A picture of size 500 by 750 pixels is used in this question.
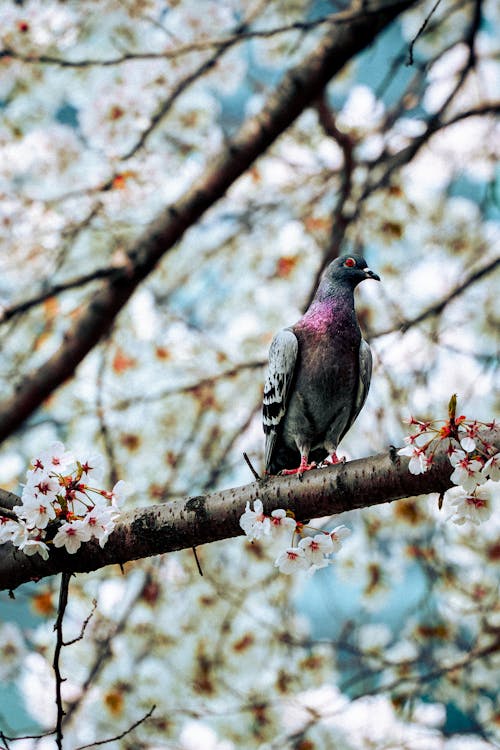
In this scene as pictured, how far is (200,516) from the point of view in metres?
1.71

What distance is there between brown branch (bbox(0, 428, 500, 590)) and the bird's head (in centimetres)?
85

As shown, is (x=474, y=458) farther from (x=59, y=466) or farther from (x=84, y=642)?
(x=84, y=642)

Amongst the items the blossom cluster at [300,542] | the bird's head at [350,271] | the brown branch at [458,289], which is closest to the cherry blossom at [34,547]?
the blossom cluster at [300,542]

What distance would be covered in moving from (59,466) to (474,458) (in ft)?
2.66

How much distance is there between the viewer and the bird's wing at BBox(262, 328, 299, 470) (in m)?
2.28

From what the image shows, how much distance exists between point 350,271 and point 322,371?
370 millimetres

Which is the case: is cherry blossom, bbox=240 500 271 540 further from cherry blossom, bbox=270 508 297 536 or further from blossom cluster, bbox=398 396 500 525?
blossom cluster, bbox=398 396 500 525

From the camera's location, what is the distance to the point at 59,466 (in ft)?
5.09

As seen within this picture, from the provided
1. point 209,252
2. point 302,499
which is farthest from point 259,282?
point 302,499

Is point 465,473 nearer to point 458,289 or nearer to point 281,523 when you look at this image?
point 281,523

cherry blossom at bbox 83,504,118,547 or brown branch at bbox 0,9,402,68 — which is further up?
brown branch at bbox 0,9,402,68

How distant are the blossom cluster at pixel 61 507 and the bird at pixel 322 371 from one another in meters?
0.74

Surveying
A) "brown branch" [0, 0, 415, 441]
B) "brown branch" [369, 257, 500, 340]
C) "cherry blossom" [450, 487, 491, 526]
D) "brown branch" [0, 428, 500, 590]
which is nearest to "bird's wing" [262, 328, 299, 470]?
"brown branch" [0, 428, 500, 590]

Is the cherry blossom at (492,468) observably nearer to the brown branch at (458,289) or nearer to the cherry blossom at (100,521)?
the cherry blossom at (100,521)
